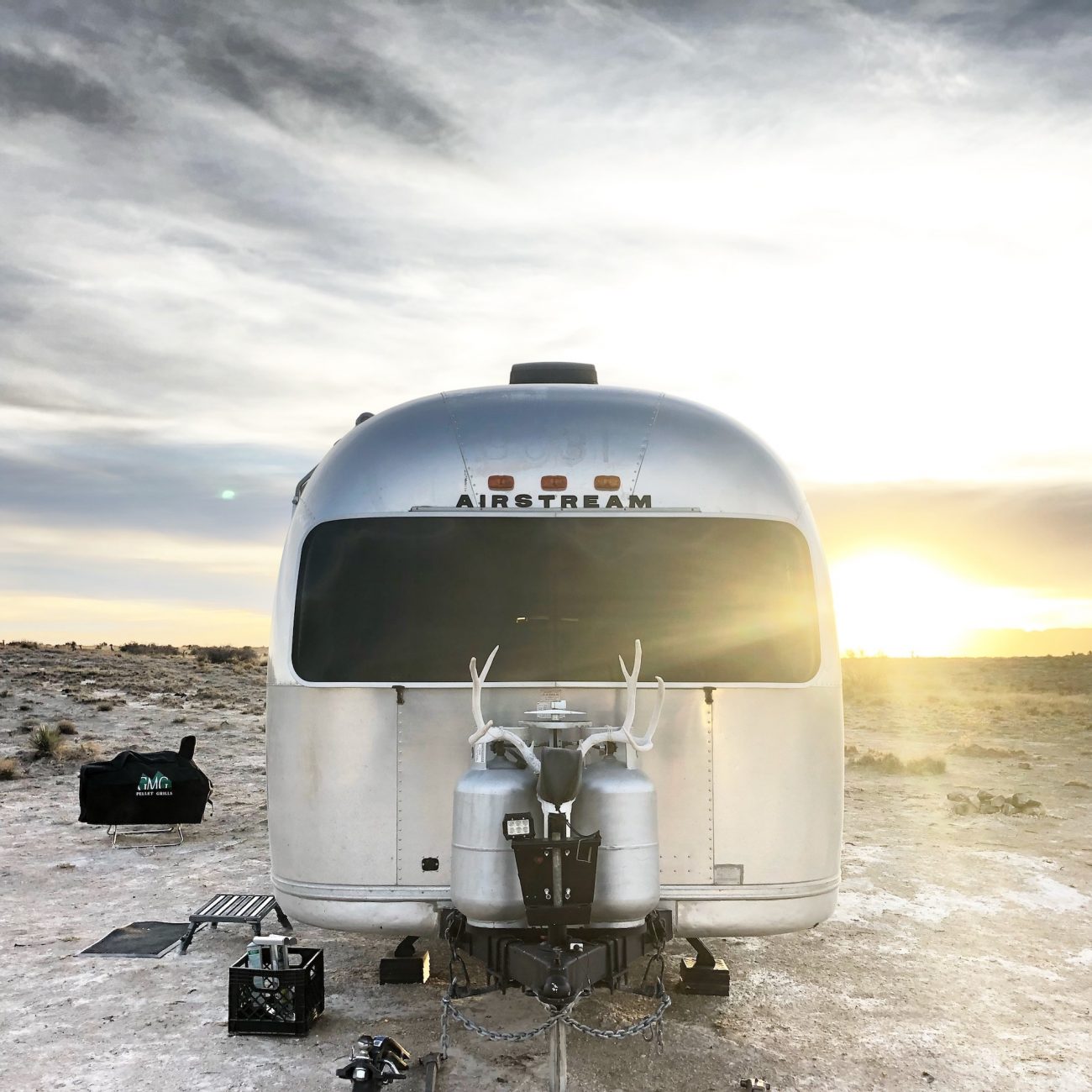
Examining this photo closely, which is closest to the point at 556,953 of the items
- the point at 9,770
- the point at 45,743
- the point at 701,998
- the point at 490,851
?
the point at 490,851

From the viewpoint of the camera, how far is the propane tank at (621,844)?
401 centimetres

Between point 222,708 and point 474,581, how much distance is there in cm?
1953

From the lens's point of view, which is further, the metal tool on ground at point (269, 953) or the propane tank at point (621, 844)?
the metal tool on ground at point (269, 953)

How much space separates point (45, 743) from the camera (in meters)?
15.6

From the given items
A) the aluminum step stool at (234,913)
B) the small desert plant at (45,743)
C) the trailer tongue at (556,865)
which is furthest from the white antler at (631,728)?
the small desert plant at (45,743)

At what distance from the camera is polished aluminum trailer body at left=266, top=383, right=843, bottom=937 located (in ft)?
15.2

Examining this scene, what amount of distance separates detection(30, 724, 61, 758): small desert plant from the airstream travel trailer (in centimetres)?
1235

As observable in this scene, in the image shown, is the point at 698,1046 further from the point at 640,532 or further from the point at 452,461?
the point at 452,461

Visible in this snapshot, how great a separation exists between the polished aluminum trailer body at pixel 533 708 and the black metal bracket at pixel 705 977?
4.01 feet

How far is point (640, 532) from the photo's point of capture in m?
4.85

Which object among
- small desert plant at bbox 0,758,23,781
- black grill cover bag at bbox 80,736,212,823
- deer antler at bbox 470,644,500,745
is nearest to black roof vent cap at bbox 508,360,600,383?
deer antler at bbox 470,644,500,745

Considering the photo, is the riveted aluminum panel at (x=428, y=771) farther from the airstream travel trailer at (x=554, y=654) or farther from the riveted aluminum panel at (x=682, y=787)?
the riveted aluminum panel at (x=682, y=787)

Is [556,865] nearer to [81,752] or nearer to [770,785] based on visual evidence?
[770,785]

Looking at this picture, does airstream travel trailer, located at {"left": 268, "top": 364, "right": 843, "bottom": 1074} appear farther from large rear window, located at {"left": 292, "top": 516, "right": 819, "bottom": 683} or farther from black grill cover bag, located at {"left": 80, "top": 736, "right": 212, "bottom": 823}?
black grill cover bag, located at {"left": 80, "top": 736, "right": 212, "bottom": 823}
